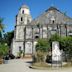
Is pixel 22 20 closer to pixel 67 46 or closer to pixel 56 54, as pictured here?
pixel 67 46

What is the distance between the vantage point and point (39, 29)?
57.2 m

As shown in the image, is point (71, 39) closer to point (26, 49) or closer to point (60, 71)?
point (60, 71)

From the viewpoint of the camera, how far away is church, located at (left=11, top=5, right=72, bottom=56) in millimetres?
56344

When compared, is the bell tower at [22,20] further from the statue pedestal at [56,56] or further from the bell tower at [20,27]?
the statue pedestal at [56,56]

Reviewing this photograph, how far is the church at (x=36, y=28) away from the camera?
185ft

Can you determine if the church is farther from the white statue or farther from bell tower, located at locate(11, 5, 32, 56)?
the white statue

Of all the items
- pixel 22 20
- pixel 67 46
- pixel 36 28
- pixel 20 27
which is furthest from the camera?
pixel 22 20

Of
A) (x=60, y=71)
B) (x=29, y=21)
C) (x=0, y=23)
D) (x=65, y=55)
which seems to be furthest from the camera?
(x=29, y=21)

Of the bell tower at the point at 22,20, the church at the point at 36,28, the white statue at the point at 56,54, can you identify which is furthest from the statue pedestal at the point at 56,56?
the bell tower at the point at 22,20

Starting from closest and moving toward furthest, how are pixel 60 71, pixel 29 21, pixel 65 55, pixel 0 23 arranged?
pixel 60 71 → pixel 65 55 → pixel 0 23 → pixel 29 21

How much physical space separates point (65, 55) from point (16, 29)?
29406 mm

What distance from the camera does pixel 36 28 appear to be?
189 ft

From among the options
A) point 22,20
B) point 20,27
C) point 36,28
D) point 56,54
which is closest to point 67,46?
point 56,54

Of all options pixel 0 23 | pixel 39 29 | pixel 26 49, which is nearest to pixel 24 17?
pixel 39 29
